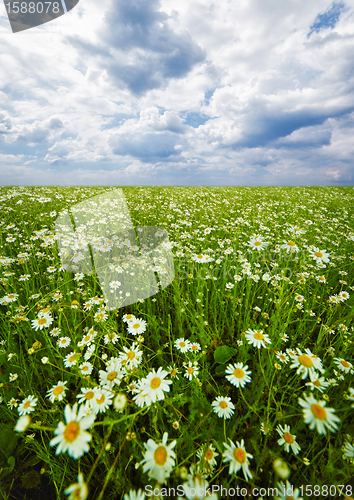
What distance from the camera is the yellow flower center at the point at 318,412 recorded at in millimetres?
837

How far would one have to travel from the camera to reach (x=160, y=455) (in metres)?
0.88

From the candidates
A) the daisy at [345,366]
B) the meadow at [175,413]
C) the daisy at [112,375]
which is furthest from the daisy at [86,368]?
the daisy at [345,366]

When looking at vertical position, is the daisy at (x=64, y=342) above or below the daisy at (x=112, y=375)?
below

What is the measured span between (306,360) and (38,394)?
76.0 inches

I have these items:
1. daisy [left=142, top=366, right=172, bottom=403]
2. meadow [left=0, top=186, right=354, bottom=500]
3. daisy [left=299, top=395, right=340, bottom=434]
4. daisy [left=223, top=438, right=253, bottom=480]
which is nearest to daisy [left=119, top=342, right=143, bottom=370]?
meadow [left=0, top=186, right=354, bottom=500]

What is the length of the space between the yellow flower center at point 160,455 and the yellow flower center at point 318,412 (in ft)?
2.18

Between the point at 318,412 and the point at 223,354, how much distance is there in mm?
1018

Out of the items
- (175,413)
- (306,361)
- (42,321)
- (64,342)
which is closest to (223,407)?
(175,413)

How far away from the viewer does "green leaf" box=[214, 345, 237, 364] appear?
178cm

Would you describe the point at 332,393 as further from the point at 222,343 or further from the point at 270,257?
the point at 270,257

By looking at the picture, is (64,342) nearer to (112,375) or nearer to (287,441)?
(112,375)

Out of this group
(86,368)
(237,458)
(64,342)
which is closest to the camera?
(237,458)

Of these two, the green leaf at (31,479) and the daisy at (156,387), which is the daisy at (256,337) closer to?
the daisy at (156,387)

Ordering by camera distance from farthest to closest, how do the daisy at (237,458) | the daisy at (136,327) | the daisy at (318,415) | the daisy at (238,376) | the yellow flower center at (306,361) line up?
the daisy at (136,327), the daisy at (238,376), the yellow flower center at (306,361), the daisy at (237,458), the daisy at (318,415)
